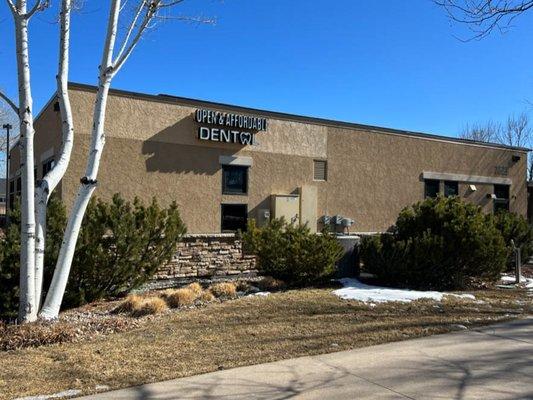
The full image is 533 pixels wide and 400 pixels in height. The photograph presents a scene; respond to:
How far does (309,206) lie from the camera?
Result: 55.7 ft

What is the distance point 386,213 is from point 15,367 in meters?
15.2

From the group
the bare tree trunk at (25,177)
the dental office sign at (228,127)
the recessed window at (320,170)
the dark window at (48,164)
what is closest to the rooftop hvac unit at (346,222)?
the recessed window at (320,170)

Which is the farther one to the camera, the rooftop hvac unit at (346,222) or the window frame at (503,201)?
the window frame at (503,201)

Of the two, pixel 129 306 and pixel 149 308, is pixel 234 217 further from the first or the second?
pixel 149 308

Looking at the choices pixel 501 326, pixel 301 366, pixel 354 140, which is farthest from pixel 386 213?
pixel 301 366

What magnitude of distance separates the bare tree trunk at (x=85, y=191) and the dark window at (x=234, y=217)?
7.59 metres

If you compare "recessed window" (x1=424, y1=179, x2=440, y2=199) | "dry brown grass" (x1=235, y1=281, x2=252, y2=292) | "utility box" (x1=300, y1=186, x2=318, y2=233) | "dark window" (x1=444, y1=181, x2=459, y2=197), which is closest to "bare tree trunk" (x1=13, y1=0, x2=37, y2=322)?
"dry brown grass" (x1=235, y1=281, x2=252, y2=292)

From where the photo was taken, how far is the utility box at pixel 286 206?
53.2 ft

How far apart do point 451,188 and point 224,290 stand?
555 inches

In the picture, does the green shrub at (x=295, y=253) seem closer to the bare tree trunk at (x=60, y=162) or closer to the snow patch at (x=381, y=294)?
the snow patch at (x=381, y=294)

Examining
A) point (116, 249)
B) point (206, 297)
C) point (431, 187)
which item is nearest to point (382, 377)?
point (206, 297)

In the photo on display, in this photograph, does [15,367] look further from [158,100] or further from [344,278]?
[158,100]

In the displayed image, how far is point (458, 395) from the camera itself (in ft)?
15.7

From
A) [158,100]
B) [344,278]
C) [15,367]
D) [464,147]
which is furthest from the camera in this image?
[464,147]
